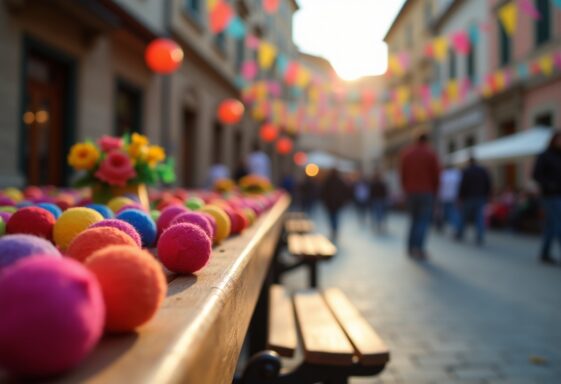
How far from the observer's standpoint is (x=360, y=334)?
6.16 feet

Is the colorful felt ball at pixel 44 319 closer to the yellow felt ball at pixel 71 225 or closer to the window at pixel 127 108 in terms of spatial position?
the yellow felt ball at pixel 71 225

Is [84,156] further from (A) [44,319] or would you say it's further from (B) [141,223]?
(A) [44,319]

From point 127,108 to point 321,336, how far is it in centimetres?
863

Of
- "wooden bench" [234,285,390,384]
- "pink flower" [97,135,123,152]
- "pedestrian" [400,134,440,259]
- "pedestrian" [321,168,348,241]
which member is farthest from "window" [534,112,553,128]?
"pink flower" [97,135,123,152]

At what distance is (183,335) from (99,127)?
8.22 metres

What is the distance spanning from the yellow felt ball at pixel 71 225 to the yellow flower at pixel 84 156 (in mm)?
1102

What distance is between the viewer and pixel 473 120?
18375 millimetres

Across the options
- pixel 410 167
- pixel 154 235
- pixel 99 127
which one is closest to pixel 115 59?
pixel 99 127

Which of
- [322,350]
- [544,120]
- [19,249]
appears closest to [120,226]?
[19,249]

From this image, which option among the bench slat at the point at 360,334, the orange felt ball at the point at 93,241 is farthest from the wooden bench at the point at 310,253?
the orange felt ball at the point at 93,241

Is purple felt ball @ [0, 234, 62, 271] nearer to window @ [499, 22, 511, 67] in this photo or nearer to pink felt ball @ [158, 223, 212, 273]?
pink felt ball @ [158, 223, 212, 273]

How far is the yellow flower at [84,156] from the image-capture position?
2.14m

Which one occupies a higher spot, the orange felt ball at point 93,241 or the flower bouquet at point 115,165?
the flower bouquet at point 115,165

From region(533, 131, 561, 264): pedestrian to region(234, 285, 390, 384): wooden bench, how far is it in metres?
5.12
